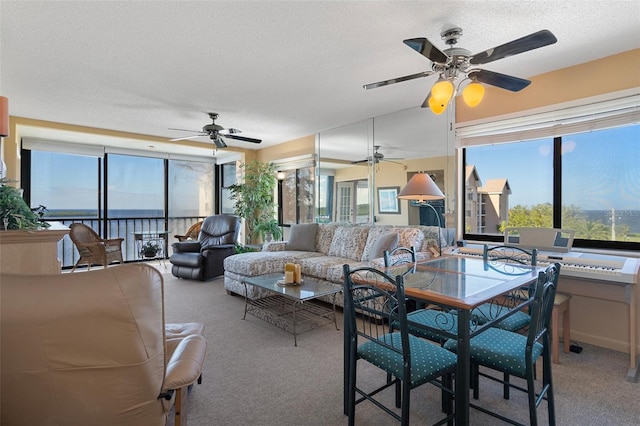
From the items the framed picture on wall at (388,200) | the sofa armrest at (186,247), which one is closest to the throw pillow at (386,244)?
the framed picture on wall at (388,200)

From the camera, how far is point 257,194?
6355 millimetres

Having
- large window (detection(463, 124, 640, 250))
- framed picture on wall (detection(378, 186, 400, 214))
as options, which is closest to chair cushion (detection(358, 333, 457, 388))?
large window (detection(463, 124, 640, 250))

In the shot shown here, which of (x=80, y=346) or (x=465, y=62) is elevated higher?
(x=465, y=62)

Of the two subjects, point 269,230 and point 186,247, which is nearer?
point 186,247

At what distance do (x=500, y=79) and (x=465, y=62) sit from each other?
11.1 inches

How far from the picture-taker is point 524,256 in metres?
2.90

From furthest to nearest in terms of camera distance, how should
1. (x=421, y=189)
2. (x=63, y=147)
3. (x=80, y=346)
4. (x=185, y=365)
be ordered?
(x=63, y=147), (x=421, y=189), (x=185, y=365), (x=80, y=346)

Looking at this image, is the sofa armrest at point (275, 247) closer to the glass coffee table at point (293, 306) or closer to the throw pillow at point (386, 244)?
the glass coffee table at point (293, 306)

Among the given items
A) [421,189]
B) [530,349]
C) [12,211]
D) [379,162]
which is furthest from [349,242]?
[12,211]

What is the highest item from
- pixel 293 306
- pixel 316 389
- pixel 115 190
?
pixel 115 190

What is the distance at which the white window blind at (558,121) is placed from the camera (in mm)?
2727

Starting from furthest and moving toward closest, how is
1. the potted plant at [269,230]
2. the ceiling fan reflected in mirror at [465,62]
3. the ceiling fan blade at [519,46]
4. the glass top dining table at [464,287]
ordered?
1. the potted plant at [269,230]
2. the ceiling fan reflected in mirror at [465,62]
3. the ceiling fan blade at [519,46]
4. the glass top dining table at [464,287]

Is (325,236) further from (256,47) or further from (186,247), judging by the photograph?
(256,47)

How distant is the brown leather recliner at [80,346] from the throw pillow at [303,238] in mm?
3852
